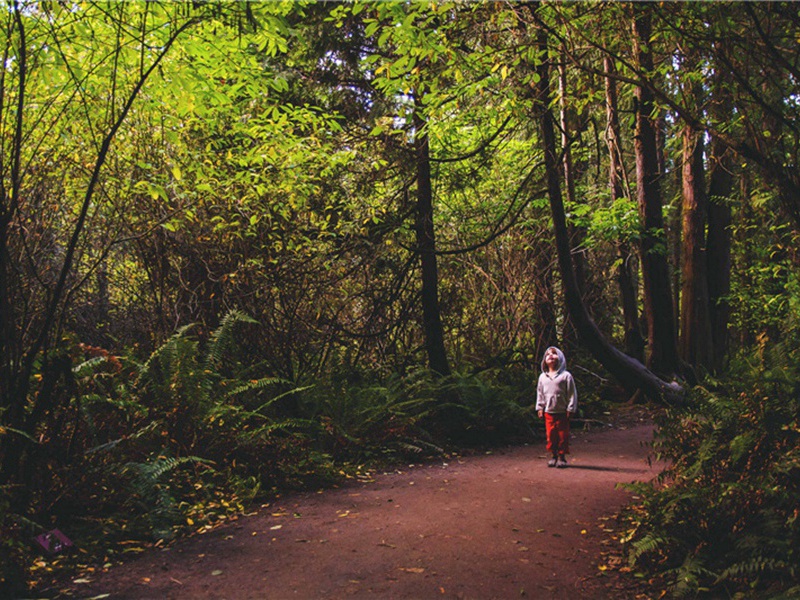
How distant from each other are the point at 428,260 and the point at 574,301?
2.91 m

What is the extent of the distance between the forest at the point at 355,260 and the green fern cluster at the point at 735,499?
1.2 inches

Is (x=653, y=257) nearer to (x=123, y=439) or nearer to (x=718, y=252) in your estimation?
(x=718, y=252)

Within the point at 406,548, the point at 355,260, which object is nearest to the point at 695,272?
the point at 355,260

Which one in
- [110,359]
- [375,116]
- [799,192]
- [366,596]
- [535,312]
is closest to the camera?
[366,596]

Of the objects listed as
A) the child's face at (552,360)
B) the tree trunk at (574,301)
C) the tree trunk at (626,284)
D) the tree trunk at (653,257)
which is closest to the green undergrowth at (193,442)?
the tree trunk at (574,301)

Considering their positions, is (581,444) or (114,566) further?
(581,444)

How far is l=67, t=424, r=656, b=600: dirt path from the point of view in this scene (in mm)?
A: 4648

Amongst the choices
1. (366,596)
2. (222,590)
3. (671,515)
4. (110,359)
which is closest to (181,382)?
(110,359)

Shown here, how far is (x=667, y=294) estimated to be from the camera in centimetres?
1296

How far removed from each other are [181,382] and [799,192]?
21.5ft

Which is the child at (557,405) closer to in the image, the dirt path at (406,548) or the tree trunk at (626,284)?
the dirt path at (406,548)

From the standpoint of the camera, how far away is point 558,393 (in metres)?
9.52

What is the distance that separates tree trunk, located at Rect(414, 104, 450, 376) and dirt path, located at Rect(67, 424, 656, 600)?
457 centimetres

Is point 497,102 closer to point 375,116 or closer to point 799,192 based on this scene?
point 375,116
